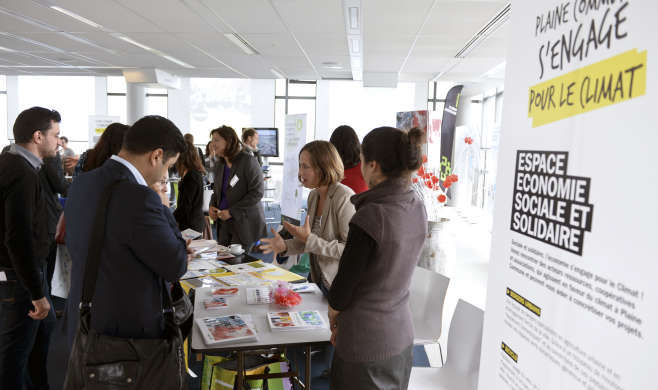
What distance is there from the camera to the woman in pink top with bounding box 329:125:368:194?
325 centimetres

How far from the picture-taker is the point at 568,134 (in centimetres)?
75

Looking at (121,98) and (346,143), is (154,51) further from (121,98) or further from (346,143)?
(121,98)

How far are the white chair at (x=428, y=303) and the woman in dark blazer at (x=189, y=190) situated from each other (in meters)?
1.97

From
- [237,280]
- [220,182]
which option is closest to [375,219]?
[237,280]

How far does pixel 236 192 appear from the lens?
3859 mm

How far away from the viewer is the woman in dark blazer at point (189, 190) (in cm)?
375

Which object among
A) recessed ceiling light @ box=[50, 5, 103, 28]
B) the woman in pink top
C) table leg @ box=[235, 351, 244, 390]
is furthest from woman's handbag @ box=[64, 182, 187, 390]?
recessed ceiling light @ box=[50, 5, 103, 28]

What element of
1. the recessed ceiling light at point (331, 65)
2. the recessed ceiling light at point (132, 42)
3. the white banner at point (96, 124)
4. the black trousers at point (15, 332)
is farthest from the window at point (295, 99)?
the black trousers at point (15, 332)

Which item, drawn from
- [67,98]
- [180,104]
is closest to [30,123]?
[180,104]

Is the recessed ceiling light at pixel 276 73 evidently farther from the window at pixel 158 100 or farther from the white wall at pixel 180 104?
the window at pixel 158 100

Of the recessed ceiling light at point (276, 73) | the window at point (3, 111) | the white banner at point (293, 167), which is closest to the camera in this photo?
the white banner at point (293, 167)

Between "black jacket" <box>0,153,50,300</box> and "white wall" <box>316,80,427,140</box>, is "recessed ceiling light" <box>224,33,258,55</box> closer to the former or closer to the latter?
"black jacket" <box>0,153,50,300</box>

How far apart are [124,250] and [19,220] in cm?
101

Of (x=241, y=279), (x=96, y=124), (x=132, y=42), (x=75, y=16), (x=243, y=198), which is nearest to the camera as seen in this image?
(x=241, y=279)
